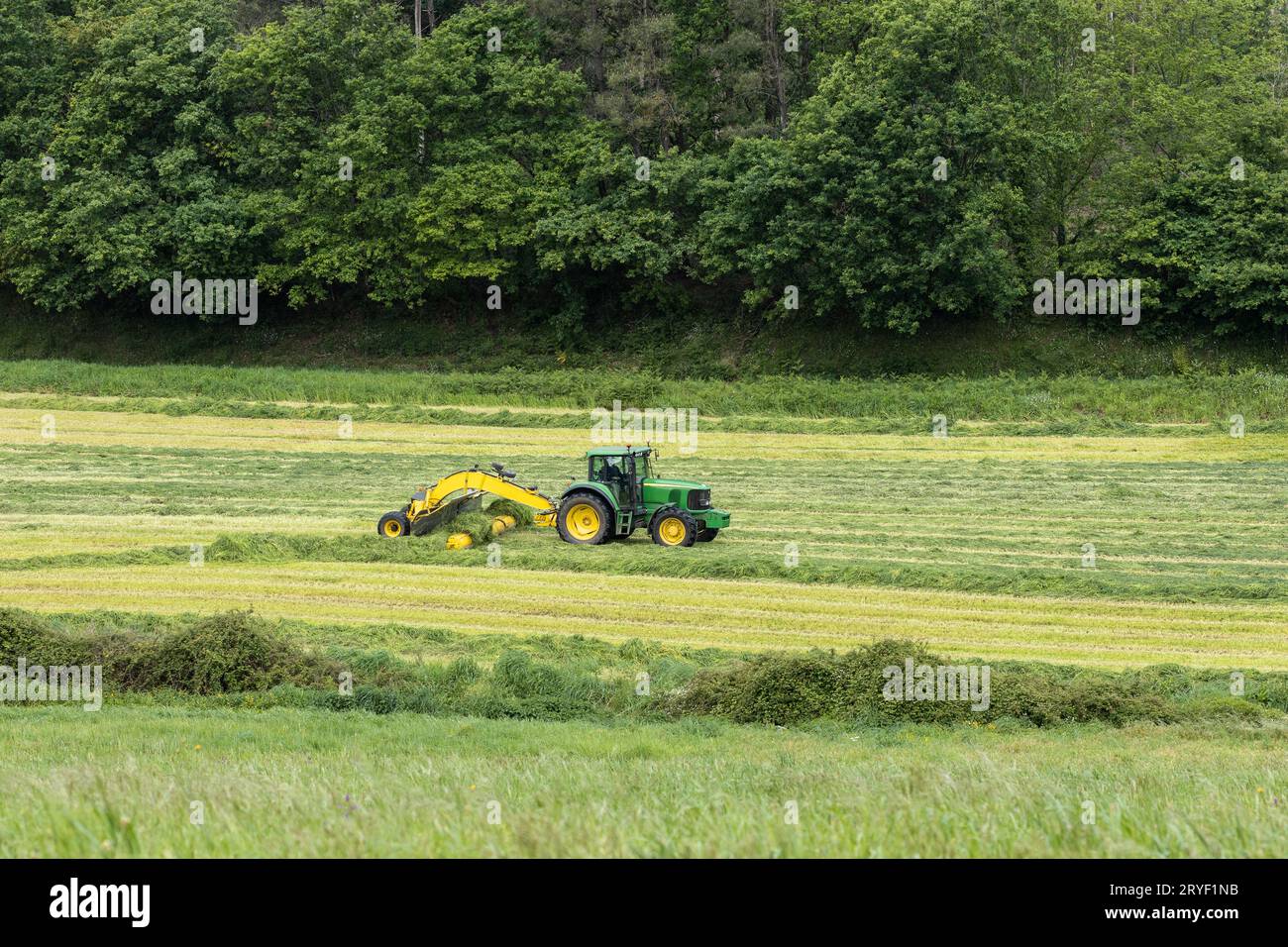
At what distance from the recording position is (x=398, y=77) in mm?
50219

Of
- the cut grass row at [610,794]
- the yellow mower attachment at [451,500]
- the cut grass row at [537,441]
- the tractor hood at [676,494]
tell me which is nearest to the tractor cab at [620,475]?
the tractor hood at [676,494]

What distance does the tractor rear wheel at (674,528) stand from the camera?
23062 millimetres

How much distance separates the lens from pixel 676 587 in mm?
20266

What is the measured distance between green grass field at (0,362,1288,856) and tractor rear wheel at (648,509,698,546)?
1.76 feet

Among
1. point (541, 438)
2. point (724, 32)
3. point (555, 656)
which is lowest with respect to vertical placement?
point (555, 656)

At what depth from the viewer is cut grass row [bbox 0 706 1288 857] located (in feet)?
19.8

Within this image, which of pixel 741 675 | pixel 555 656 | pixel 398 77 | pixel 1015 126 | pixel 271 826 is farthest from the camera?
pixel 398 77

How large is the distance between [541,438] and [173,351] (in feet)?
77.1

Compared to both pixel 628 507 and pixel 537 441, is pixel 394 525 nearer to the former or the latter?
pixel 628 507

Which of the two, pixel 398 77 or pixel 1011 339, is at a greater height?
pixel 398 77

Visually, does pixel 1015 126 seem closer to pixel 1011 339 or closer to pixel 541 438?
pixel 1011 339

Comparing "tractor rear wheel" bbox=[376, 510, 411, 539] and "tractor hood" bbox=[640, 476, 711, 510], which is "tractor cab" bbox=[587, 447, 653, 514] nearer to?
"tractor hood" bbox=[640, 476, 711, 510]

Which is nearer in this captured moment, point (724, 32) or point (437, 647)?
point (437, 647)

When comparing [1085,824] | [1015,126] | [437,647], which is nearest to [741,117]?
[1015,126]
